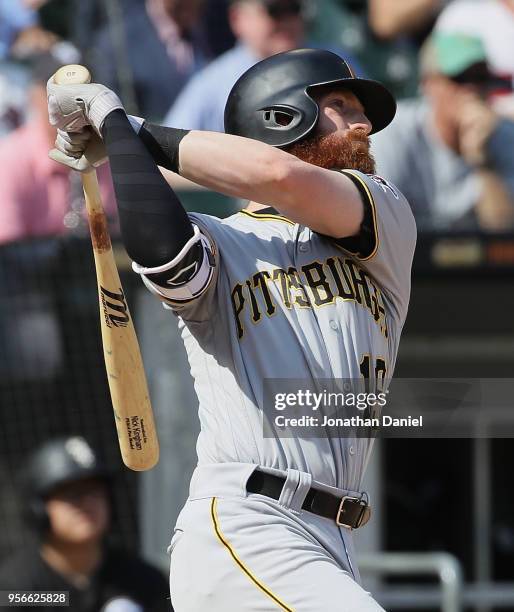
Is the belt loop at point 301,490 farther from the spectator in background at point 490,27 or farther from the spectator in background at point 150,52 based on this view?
the spectator in background at point 490,27

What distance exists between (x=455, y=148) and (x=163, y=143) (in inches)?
181

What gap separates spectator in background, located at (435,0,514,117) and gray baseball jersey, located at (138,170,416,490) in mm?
4628

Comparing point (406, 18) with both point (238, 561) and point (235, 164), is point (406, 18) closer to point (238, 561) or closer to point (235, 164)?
point (235, 164)

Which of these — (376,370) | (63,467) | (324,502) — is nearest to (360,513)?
(324,502)

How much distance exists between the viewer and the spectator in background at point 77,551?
4973 mm

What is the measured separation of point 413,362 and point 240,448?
16.8 feet

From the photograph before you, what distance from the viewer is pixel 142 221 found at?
249 centimetres

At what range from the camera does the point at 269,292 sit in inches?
105

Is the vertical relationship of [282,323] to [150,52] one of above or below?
below

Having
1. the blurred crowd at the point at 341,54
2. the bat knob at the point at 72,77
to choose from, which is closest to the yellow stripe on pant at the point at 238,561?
the bat knob at the point at 72,77

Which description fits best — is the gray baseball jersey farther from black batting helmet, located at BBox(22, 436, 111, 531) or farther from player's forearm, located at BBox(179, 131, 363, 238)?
black batting helmet, located at BBox(22, 436, 111, 531)

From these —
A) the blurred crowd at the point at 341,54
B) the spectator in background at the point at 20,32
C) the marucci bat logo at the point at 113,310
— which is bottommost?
the marucci bat logo at the point at 113,310

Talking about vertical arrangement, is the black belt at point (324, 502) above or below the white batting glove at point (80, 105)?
below

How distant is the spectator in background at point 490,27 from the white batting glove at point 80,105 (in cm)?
484
